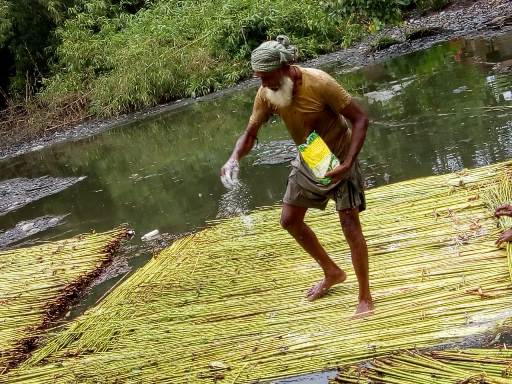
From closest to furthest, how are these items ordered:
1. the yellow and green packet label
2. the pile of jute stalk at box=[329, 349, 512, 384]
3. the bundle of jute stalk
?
the pile of jute stalk at box=[329, 349, 512, 384]
the yellow and green packet label
the bundle of jute stalk

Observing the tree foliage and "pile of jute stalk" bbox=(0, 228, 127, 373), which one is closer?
"pile of jute stalk" bbox=(0, 228, 127, 373)

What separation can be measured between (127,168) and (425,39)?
Answer: 6125 millimetres

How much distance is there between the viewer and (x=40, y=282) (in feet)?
15.0

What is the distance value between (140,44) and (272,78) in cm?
1252

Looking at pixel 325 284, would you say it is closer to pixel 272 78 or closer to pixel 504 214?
pixel 504 214

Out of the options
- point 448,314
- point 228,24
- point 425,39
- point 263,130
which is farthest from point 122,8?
point 448,314

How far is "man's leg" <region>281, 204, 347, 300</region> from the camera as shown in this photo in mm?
3168

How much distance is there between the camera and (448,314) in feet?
8.87

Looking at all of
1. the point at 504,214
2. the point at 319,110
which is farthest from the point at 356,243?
the point at 504,214

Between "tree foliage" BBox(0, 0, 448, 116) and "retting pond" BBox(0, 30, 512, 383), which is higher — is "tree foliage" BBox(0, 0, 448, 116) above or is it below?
above

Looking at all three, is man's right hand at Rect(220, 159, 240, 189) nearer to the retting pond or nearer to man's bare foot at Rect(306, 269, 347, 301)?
man's bare foot at Rect(306, 269, 347, 301)

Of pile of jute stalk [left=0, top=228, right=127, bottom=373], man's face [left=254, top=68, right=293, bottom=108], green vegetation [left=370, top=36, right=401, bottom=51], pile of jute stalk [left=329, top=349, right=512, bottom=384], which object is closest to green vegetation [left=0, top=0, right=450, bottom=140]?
green vegetation [left=370, top=36, right=401, bottom=51]

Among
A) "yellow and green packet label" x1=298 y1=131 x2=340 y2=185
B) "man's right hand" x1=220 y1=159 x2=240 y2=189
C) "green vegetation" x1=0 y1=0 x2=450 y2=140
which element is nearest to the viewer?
"yellow and green packet label" x1=298 y1=131 x2=340 y2=185

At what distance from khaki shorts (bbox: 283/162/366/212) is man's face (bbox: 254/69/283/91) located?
467mm
